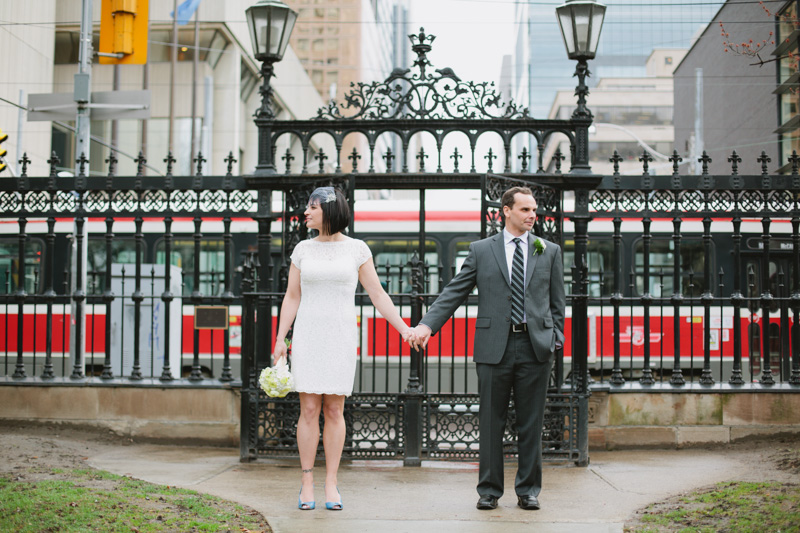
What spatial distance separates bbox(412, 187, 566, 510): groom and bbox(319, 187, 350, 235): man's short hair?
85 centimetres

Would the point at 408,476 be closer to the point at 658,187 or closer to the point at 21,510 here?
the point at 21,510

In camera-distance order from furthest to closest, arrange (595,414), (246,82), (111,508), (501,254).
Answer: (246,82) → (595,414) → (501,254) → (111,508)

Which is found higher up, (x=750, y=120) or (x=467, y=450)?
(x=750, y=120)

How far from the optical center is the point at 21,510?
199 inches

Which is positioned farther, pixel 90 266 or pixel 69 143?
pixel 69 143

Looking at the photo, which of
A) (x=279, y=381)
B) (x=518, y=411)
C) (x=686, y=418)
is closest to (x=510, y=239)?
(x=518, y=411)

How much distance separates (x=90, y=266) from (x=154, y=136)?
2584 centimetres

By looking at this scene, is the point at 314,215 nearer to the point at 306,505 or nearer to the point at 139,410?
the point at 306,505

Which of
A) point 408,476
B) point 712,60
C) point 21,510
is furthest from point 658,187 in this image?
point 712,60

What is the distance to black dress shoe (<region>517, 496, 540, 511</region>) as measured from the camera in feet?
18.7

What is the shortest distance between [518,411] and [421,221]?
9.20 feet

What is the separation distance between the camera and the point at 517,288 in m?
5.69

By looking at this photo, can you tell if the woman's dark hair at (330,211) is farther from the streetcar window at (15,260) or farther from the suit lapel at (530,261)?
the streetcar window at (15,260)

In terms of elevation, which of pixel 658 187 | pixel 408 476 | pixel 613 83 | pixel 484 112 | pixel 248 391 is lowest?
pixel 408 476
